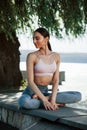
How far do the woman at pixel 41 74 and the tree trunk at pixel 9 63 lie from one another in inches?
261

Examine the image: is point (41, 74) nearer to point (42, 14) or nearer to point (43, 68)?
point (43, 68)

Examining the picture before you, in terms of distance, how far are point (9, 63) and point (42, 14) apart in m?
2.06

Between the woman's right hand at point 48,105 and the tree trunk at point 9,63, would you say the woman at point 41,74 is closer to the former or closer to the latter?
the woman's right hand at point 48,105

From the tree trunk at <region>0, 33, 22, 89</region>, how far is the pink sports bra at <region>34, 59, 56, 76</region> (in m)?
6.69

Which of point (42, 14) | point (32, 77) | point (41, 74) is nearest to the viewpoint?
point (32, 77)

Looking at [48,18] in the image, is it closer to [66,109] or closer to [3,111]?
[3,111]

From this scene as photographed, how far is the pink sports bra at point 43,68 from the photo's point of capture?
218 inches

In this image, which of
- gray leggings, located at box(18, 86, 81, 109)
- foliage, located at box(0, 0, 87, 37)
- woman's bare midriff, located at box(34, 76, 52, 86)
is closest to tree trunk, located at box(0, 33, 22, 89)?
foliage, located at box(0, 0, 87, 37)

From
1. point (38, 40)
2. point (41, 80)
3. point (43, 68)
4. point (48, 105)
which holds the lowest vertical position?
point (48, 105)

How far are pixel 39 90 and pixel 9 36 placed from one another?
6212 millimetres

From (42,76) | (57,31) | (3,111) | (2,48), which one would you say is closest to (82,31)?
(57,31)

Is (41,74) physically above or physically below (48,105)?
above

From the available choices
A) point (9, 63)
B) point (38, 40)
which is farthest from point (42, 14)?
point (38, 40)

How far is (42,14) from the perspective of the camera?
11211mm
